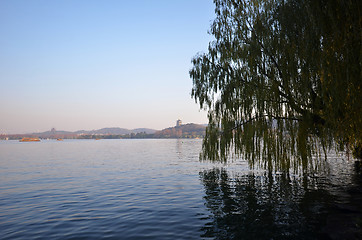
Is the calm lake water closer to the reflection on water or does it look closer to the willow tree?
the reflection on water

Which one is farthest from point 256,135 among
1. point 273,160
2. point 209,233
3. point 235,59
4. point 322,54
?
point 209,233

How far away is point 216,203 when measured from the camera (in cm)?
1382

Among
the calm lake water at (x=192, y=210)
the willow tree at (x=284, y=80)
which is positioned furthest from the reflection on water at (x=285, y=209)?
the willow tree at (x=284, y=80)

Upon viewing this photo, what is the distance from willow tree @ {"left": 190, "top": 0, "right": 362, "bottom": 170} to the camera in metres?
9.97

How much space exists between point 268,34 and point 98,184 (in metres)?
17.0

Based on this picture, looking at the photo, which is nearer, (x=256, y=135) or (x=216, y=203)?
(x=216, y=203)

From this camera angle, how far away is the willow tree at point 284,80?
997 cm

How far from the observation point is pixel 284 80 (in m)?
13.9

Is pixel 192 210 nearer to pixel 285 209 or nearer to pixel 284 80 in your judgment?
pixel 285 209

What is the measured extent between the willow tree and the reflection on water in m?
2.06

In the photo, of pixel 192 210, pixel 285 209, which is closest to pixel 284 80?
pixel 285 209

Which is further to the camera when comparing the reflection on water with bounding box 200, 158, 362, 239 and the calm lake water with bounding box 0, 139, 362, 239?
the calm lake water with bounding box 0, 139, 362, 239

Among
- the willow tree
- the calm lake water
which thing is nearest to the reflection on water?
the calm lake water

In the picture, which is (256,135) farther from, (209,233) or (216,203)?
(209,233)
